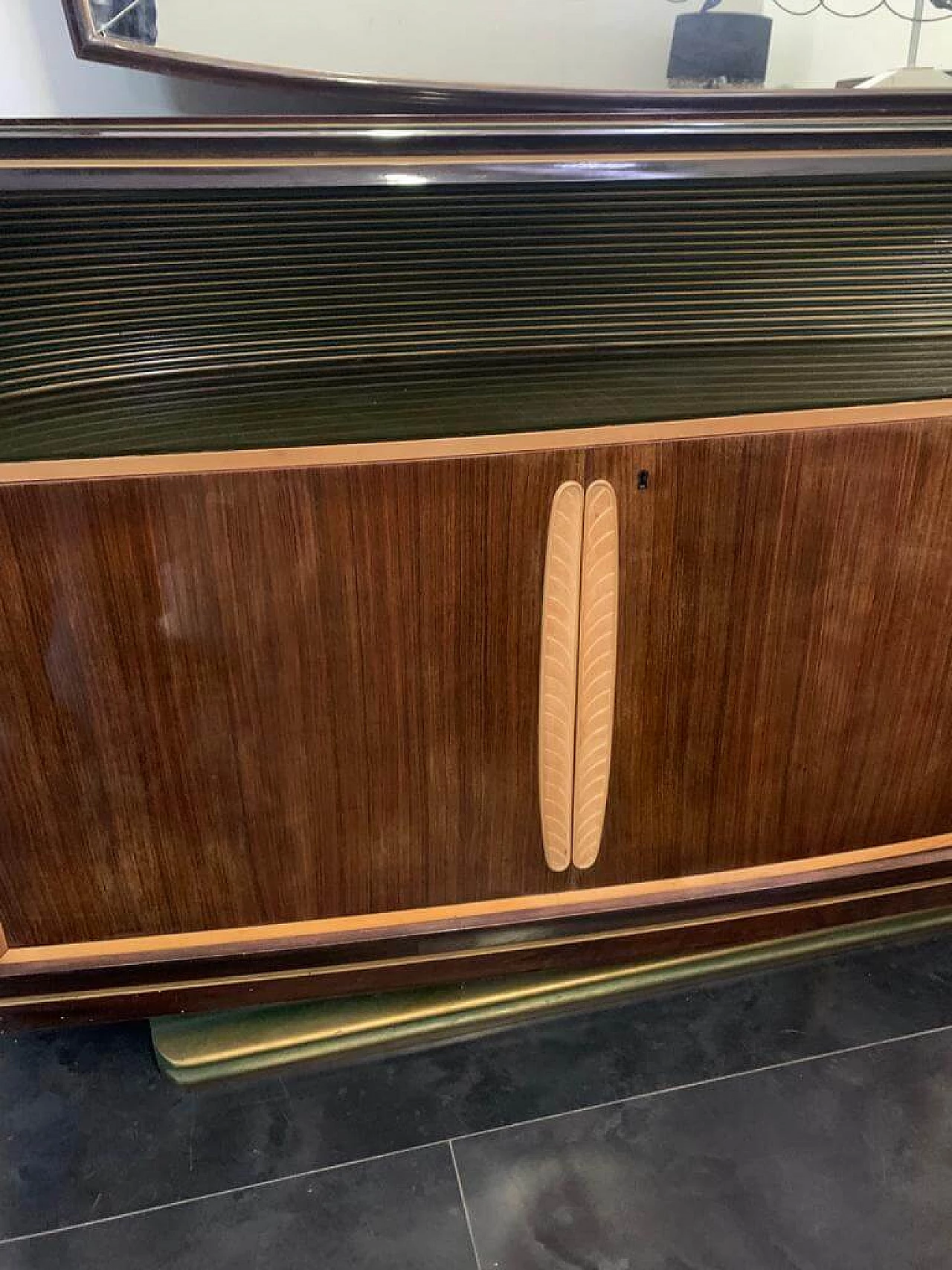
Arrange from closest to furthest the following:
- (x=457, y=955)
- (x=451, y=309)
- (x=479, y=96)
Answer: (x=451, y=309) → (x=479, y=96) → (x=457, y=955)

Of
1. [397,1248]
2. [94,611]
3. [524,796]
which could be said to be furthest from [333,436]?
[397,1248]

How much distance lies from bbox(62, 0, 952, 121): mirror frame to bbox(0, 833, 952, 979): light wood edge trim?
575 millimetres

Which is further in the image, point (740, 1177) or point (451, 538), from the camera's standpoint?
point (740, 1177)

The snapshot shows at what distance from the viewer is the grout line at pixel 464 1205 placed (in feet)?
2.35

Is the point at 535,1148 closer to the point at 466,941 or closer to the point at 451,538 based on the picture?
the point at 466,941

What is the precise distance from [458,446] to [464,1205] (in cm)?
57

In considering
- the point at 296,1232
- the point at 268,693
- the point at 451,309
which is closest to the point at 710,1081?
the point at 296,1232

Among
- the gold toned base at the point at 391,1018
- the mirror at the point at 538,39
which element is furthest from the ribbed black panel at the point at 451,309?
the gold toned base at the point at 391,1018

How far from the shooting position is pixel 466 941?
80cm

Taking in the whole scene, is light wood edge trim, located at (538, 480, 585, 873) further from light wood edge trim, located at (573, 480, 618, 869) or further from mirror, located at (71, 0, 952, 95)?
mirror, located at (71, 0, 952, 95)

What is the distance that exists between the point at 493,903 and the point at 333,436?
41 centimetres

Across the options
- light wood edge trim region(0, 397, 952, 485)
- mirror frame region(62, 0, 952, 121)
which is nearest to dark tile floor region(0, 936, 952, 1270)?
light wood edge trim region(0, 397, 952, 485)

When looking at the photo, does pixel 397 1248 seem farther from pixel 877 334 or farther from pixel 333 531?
pixel 877 334

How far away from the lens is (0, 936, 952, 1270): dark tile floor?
0.72 meters
